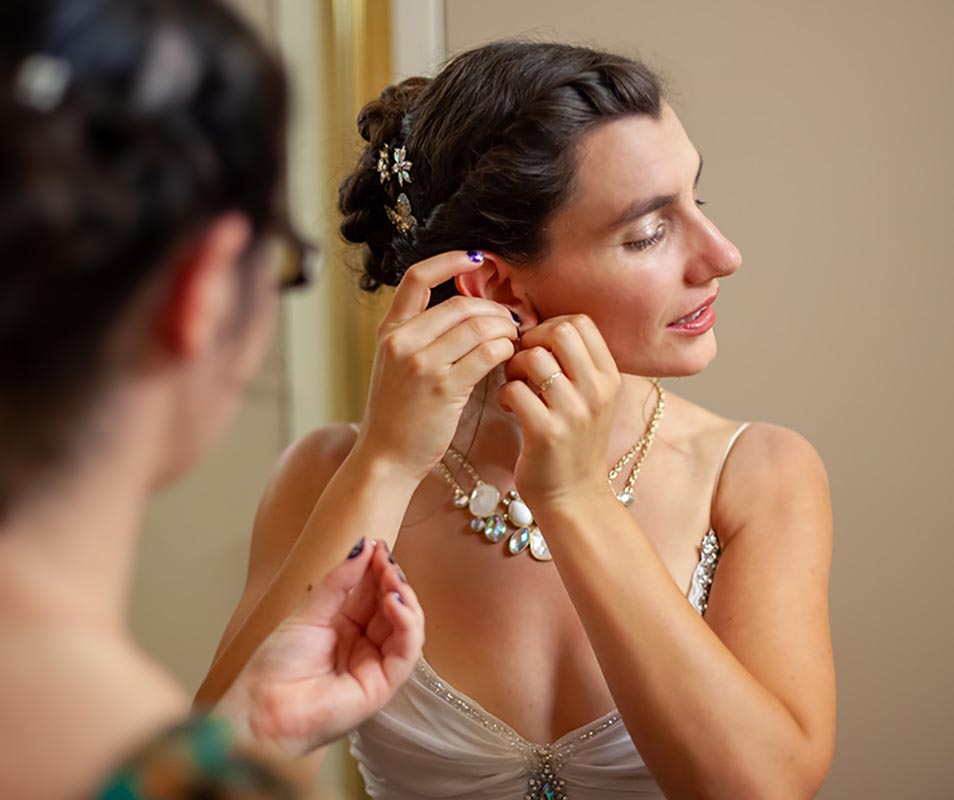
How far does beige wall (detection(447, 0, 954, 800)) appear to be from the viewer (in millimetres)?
1829

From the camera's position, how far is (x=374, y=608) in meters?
0.98

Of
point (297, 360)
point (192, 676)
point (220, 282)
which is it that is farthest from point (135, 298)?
point (192, 676)

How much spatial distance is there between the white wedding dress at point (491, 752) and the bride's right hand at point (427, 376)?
332mm

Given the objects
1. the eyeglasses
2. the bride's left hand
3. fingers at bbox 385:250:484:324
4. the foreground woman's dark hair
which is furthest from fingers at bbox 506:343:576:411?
the foreground woman's dark hair

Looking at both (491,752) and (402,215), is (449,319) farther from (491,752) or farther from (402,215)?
(491,752)

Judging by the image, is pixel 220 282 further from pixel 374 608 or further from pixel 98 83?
pixel 374 608

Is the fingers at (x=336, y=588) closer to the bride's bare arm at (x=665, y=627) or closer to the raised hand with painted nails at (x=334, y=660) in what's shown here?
the raised hand with painted nails at (x=334, y=660)

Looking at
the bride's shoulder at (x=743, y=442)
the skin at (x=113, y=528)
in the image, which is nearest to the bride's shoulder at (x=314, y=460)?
the bride's shoulder at (x=743, y=442)

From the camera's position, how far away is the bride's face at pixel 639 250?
132 cm

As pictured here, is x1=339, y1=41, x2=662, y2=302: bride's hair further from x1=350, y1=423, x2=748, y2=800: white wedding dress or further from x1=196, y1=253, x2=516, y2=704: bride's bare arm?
x1=350, y1=423, x2=748, y2=800: white wedding dress

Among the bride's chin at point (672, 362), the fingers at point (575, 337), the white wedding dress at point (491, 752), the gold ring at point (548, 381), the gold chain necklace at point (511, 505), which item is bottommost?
the white wedding dress at point (491, 752)

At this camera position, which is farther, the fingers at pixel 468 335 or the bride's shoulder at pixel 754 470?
the bride's shoulder at pixel 754 470

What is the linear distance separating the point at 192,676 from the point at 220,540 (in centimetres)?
34

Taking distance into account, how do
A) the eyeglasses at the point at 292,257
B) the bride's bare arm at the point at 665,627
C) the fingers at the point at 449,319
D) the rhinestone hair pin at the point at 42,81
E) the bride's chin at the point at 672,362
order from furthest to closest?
the bride's chin at the point at 672,362 < the fingers at the point at 449,319 < the bride's bare arm at the point at 665,627 < the eyeglasses at the point at 292,257 < the rhinestone hair pin at the point at 42,81
